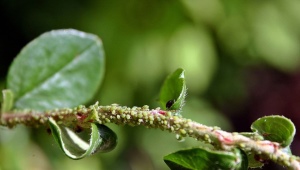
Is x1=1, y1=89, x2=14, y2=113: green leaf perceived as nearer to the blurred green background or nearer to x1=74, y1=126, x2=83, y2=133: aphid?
x1=74, y1=126, x2=83, y2=133: aphid

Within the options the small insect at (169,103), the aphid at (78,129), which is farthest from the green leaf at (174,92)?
the aphid at (78,129)

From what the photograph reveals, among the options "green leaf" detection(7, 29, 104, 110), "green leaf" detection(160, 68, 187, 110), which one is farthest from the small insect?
"green leaf" detection(7, 29, 104, 110)

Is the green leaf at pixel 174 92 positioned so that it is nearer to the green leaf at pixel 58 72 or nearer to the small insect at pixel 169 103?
the small insect at pixel 169 103

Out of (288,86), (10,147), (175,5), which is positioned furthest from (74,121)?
(288,86)

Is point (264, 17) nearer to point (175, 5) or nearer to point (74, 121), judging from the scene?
point (175, 5)

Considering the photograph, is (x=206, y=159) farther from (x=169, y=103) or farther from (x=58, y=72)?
(x=58, y=72)
